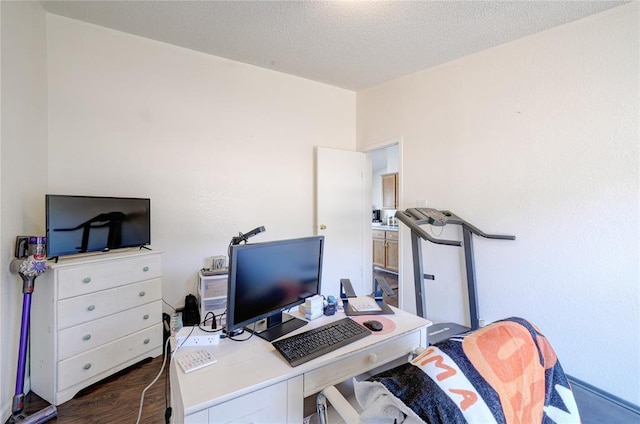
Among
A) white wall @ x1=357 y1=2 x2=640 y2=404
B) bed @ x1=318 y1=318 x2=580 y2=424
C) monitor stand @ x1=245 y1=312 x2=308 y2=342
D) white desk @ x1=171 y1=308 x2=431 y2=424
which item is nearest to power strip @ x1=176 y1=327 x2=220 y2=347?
white desk @ x1=171 y1=308 x2=431 y2=424

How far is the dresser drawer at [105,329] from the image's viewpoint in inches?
71.9

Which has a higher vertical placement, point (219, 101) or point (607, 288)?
point (219, 101)

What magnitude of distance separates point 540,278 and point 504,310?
41 cm

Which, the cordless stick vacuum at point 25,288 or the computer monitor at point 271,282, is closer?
the computer monitor at point 271,282

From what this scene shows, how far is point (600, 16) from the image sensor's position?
1951mm

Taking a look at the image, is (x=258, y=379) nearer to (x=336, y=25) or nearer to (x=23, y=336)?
(x=23, y=336)

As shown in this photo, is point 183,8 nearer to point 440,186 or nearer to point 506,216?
point 440,186

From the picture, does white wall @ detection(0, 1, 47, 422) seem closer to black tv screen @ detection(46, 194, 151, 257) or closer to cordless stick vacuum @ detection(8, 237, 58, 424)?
cordless stick vacuum @ detection(8, 237, 58, 424)

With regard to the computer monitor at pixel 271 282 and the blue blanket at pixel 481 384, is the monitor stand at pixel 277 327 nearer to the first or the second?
the computer monitor at pixel 271 282

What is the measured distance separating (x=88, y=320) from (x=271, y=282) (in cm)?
156

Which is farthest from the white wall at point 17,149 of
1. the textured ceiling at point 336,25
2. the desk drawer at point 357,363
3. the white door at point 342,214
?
the white door at point 342,214

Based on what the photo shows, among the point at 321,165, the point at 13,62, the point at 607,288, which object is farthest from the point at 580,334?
the point at 13,62

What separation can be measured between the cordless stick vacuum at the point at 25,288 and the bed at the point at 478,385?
199cm

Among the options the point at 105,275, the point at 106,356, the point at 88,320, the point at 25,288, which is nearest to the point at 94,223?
the point at 105,275
